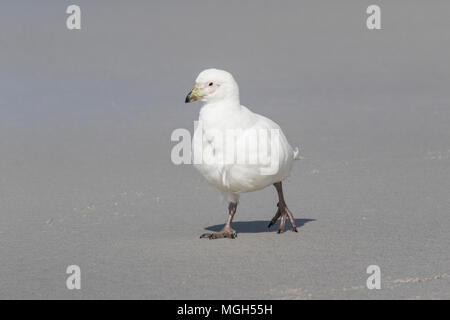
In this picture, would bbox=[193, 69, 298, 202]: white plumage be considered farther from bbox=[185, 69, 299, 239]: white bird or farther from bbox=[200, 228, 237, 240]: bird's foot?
bbox=[200, 228, 237, 240]: bird's foot

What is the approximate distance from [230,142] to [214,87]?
524mm

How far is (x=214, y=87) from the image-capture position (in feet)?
25.4

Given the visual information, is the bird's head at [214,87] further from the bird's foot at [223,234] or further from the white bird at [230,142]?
the bird's foot at [223,234]

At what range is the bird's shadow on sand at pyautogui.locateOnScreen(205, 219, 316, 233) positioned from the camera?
8500mm

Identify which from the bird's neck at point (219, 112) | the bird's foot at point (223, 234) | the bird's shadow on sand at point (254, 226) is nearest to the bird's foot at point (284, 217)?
the bird's shadow on sand at point (254, 226)

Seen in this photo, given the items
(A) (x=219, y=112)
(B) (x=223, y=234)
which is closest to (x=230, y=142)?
(A) (x=219, y=112)

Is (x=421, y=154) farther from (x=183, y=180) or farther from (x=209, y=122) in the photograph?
(x=209, y=122)

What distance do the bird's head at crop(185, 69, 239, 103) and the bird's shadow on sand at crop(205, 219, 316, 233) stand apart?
55.7 inches

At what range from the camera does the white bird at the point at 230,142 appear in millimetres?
7598

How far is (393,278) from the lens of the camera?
6406mm

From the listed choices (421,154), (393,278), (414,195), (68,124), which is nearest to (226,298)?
(393,278)

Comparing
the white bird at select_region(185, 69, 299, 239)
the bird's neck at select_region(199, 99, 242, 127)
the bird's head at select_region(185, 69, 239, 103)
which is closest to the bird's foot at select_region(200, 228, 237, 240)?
the white bird at select_region(185, 69, 299, 239)

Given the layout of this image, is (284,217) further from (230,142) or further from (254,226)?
(230,142)

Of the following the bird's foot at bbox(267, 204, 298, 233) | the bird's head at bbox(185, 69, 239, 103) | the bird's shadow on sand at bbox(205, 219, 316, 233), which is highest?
the bird's head at bbox(185, 69, 239, 103)
